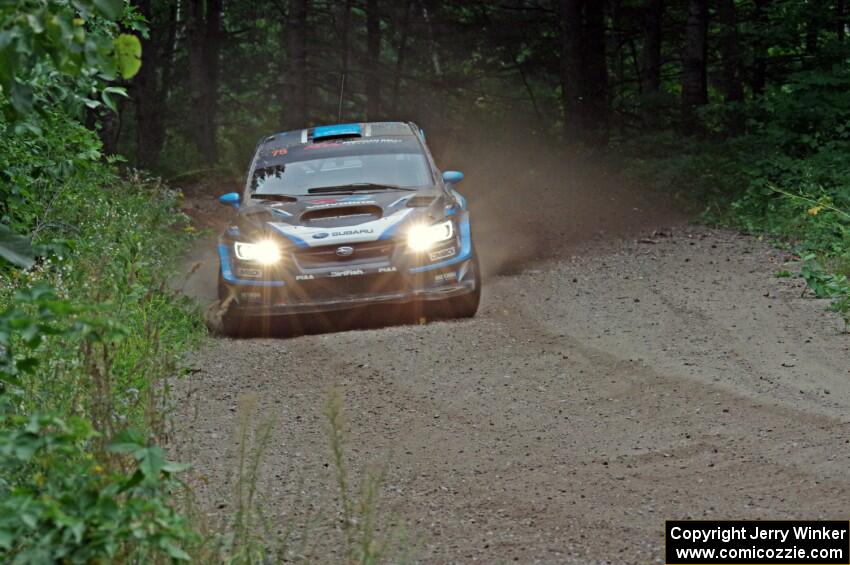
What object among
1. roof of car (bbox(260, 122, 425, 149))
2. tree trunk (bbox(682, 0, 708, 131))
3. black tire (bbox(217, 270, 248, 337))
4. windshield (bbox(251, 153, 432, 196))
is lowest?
black tire (bbox(217, 270, 248, 337))

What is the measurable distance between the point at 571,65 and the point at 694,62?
9.55 ft

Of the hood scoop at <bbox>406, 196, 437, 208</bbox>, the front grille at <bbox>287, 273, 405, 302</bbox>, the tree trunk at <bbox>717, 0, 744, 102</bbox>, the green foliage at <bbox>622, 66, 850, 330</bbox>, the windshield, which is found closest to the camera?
the front grille at <bbox>287, 273, 405, 302</bbox>

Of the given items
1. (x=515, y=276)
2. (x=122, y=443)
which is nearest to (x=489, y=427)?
(x=122, y=443)

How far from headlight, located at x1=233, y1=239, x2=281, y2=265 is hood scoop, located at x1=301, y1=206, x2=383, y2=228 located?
→ 0.39 metres

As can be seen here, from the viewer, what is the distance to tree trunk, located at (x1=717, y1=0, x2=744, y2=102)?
84.3ft

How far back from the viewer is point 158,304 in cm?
1049

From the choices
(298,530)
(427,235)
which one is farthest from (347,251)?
(298,530)

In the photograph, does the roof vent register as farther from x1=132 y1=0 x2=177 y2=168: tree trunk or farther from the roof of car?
x1=132 y1=0 x2=177 y2=168: tree trunk

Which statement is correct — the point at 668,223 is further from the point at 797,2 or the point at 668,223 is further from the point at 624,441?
the point at 624,441

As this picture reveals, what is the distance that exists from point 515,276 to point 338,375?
18.0ft

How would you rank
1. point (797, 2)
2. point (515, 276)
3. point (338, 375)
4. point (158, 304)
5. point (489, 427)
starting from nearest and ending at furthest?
1. point (489, 427)
2. point (338, 375)
3. point (158, 304)
4. point (515, 276)
5. point (797, 2)

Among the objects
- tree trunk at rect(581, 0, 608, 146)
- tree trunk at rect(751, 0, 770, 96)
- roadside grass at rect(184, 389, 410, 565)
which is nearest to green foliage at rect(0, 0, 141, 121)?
roadside grass at rect(184, 389, 410, 565)

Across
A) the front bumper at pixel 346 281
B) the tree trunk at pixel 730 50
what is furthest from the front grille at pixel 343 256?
the tree trunk at pixel 730 50

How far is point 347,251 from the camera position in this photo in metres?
10.8
